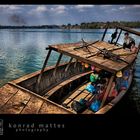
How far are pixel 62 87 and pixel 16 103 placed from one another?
2.84m

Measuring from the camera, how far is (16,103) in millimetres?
6234

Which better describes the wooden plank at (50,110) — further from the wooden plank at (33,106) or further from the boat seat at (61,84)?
the boat seat at (61,84)

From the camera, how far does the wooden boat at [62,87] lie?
6.11 meters

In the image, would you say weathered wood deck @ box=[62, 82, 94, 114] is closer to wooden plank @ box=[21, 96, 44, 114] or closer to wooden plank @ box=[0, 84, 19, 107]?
wooden plank @ box=[21, 96, 44, 114]

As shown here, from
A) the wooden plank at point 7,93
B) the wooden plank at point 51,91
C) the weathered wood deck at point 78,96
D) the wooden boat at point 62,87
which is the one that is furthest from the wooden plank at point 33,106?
the weathered wood deck at point 78,96

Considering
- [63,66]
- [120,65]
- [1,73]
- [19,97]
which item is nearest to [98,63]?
[120,65]

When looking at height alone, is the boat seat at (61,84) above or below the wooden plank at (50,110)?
below

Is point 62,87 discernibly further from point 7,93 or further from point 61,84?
point 7,93

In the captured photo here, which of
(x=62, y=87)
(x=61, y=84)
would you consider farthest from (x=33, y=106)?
(x=61, y=84)

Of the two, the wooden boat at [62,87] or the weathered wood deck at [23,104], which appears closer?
the weathered wood deck at [23,104]

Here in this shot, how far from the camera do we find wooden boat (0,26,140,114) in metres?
6.11

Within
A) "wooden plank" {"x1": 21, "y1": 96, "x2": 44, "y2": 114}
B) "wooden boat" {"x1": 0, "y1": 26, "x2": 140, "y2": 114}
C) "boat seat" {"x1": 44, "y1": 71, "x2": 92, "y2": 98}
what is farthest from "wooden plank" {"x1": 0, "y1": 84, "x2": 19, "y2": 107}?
"boat seat" {"x1": 44, "y1": 71, "x2": 92, "y2": 98}
